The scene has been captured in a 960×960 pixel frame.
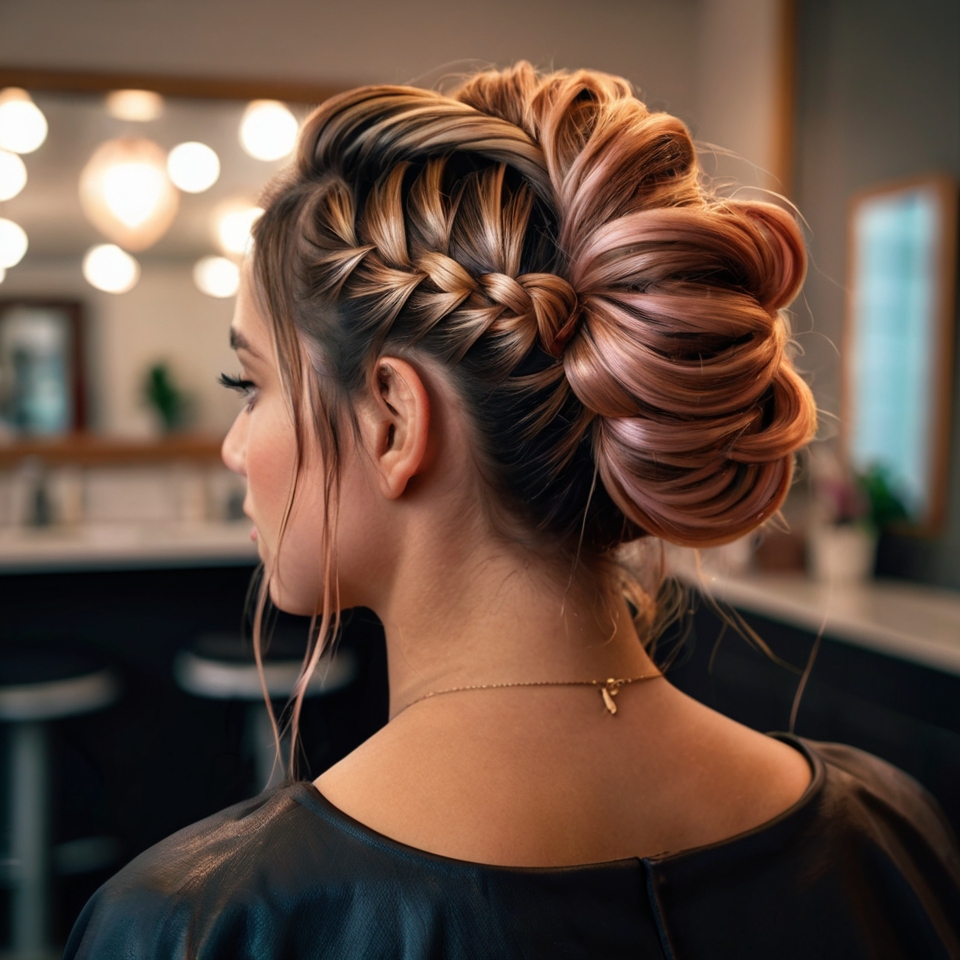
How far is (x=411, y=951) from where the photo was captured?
23.0 inches

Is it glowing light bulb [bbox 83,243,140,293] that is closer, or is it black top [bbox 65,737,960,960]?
black top [bbox 65,737,960,960]

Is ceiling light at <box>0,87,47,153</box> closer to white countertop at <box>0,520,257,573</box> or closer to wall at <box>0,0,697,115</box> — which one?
wall at <box>0,0,697,115</box>

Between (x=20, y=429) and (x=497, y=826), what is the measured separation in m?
3.03

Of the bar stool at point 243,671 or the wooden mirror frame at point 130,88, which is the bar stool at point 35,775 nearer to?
the bar stool at point 243,671

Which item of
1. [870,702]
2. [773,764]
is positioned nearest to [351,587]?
[773,764]

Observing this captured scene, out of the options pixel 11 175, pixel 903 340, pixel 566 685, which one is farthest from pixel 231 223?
pixel 566 685

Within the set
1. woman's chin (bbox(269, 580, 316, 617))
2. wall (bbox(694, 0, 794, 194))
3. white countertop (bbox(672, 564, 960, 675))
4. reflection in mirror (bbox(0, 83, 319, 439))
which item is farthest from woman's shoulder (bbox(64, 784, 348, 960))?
reflection in mirror (bbox(0, 83, 319, 439))

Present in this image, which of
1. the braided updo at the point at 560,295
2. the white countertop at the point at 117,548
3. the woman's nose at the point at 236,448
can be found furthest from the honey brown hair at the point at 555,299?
the white countertop at the point at 117,548

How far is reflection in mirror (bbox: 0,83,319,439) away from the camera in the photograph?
320 centimetres

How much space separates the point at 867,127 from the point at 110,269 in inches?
91.2

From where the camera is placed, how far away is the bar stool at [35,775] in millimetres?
2377

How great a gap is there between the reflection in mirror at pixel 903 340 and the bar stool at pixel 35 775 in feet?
6.75

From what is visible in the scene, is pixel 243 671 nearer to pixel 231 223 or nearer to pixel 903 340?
pixel 231 223

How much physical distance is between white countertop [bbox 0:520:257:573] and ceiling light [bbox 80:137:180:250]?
943 millimetres
